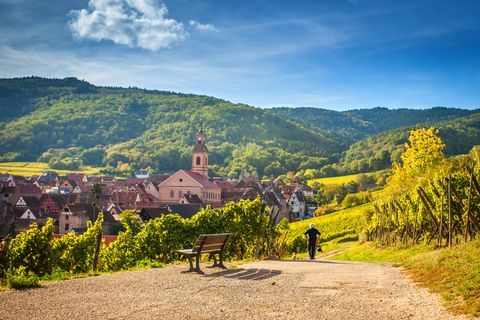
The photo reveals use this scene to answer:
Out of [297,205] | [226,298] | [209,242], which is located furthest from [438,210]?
[297,205]

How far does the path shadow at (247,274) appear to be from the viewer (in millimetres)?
14266

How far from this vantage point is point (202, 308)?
998 centimetres

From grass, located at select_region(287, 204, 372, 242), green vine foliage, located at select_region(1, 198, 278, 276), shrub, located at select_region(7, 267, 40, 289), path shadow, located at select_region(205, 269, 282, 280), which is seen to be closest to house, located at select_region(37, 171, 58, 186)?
grass, located at select_region(287, 204, 372, 242)

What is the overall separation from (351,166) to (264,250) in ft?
514

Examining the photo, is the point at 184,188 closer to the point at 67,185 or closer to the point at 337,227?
the point at 337,227

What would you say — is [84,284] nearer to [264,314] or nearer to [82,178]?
[264,314]

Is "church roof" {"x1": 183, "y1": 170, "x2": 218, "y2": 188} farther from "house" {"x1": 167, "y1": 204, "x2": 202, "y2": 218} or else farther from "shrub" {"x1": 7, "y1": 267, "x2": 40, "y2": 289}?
"shrub" {"x1": 7, "y1": 267, "x2": 40, "y2": 289}

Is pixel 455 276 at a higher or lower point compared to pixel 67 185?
higher

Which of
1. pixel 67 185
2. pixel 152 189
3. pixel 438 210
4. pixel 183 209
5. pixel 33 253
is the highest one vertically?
pixel 438 210

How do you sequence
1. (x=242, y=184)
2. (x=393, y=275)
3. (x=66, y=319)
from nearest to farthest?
(x=66, y=319) → (x=393, y=275) → (x=242, y=184)

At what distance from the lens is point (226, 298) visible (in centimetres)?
1098

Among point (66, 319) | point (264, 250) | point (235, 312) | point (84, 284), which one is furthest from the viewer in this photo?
point (264, 250)

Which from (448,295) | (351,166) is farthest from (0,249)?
(351,166)

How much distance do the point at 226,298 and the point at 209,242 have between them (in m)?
4.69
